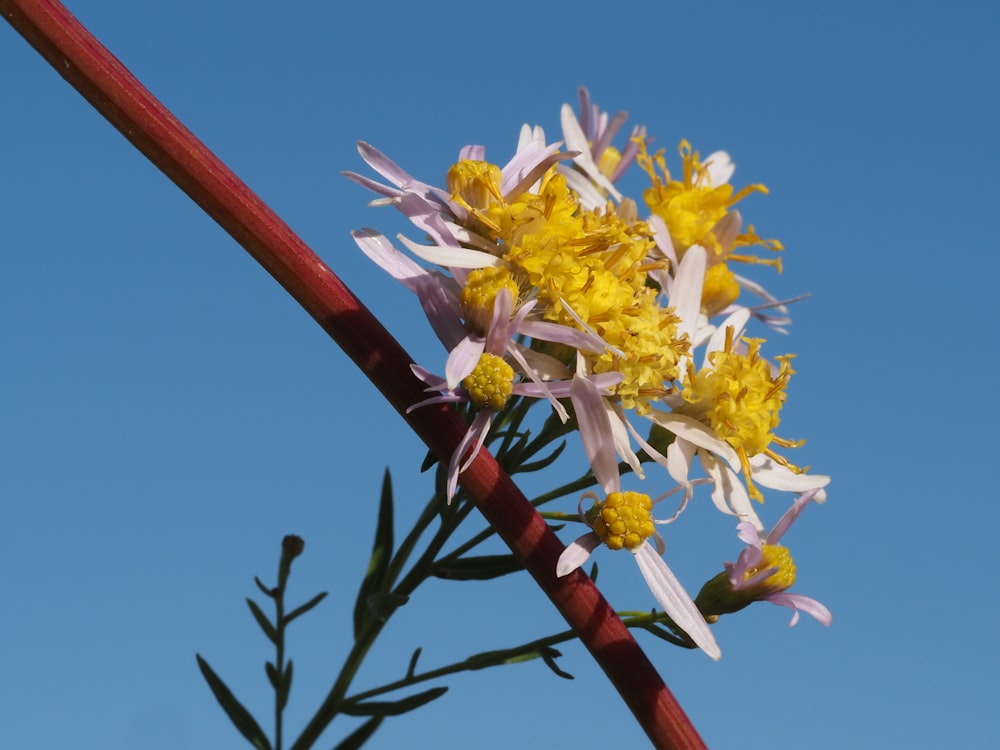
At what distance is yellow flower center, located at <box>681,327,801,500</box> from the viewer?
64.7 inches

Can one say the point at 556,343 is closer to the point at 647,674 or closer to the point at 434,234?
the point at 434,234

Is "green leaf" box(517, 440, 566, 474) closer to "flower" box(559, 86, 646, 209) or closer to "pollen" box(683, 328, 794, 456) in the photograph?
"pollen" box(683, 328, 794, 456)

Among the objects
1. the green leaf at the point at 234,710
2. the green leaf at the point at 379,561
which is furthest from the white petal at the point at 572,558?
the green leaf at the point at 234,710

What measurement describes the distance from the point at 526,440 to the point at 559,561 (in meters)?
0.49

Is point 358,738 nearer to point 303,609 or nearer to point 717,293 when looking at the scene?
point 303,609

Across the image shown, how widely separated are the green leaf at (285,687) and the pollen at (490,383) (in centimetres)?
91

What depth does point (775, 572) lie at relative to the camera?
1.50 metres

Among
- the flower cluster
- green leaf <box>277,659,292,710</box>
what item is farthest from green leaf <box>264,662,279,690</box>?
the flower cluster

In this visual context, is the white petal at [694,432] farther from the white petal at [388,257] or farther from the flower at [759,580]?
the white petal at [388,257]

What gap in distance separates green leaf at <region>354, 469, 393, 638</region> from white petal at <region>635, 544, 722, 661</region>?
1.75 ft

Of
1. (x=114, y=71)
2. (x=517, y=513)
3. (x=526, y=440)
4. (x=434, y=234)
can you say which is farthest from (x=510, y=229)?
(x=114, y=71)

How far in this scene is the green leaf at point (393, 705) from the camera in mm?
1795

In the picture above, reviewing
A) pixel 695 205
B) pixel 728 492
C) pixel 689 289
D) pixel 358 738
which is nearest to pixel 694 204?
pixel 695 205

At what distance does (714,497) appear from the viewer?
5.25 feet
